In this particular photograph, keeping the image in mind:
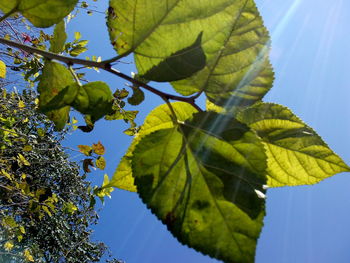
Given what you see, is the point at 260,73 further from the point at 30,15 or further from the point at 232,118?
the point at 30,15

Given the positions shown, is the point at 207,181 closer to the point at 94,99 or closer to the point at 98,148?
the point at 94,99

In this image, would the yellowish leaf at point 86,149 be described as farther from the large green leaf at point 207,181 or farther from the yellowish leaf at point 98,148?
the large green leaf at point 207,181

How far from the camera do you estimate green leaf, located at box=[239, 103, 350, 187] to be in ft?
1.90

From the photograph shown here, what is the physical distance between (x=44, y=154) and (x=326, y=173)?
7.88 m

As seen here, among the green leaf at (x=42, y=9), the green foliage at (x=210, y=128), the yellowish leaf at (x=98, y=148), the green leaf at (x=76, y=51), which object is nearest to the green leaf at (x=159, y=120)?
the green foliage at (x=210, y=128)

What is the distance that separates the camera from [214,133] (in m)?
0.52

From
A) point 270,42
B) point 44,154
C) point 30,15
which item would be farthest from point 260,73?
point 44,154

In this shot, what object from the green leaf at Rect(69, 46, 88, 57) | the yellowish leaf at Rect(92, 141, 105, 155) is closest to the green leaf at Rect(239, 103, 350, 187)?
the yellowish leaf at Rect(92, 141, 105, 155)

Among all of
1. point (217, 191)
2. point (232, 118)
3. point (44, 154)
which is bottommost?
point (217, 191)

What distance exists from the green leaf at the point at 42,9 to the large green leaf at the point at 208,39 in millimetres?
91

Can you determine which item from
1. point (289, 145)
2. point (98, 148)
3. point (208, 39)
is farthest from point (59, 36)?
point (98, 148)

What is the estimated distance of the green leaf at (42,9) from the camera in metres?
0.54

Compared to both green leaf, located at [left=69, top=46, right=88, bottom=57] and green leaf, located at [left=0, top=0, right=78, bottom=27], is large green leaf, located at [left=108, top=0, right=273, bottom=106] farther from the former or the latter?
green leaf, located at [left=69, top=46, right=88, bottom=57]

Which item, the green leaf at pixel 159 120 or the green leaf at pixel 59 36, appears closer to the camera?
the green leaf at pixel 159 120
